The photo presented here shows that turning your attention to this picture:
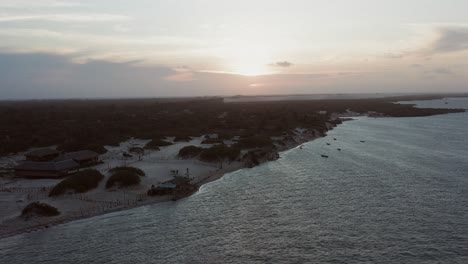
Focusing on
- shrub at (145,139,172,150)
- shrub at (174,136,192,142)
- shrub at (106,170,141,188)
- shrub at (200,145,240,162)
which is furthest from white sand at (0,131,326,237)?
shrub at (174,136,192,142)

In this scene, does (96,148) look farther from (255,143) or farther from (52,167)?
(255,143)

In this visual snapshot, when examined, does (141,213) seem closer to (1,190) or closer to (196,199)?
(196,199)

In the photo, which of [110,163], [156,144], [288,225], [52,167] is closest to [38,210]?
[52,167]

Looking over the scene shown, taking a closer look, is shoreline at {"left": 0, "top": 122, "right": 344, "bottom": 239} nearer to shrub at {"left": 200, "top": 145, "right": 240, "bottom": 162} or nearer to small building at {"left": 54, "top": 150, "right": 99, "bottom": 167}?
shrub at {"left": 200, "top": 145, "right": 240, "bottom": 162}

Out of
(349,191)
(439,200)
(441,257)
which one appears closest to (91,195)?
(349,191)

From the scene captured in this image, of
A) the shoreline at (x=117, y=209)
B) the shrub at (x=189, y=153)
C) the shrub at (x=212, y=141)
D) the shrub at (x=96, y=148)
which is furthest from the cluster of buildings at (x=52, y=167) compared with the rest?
the shrub at (x=212, y=141)

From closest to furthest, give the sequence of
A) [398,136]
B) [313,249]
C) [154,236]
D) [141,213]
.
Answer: [313,249] → [154,236] → [141,213] → [398,136]
